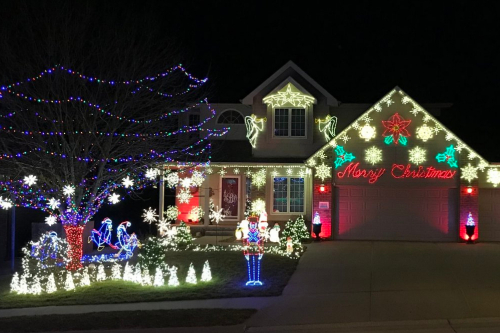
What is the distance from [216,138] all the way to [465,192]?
1045cm

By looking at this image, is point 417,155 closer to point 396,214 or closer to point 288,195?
point 396,214

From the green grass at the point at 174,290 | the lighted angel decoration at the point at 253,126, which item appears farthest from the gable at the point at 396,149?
the green grass at the point at 174,290

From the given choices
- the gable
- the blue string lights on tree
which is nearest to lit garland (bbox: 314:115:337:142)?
the gable

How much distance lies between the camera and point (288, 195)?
79.4 ft

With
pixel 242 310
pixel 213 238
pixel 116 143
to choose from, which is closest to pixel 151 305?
pixel 242 310

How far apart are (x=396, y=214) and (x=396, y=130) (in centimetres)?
312

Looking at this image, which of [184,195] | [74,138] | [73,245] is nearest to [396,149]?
[184,195]

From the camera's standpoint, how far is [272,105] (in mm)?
24047

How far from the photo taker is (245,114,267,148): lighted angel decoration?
2417cm

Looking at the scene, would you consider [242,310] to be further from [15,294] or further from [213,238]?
[213,238]

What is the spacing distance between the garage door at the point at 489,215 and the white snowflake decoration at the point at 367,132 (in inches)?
183

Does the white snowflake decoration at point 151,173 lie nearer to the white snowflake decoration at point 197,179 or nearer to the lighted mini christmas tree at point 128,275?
the lighted mini christmas tree at point 128,275

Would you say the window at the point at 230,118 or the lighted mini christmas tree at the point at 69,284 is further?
the window at the point at 230,118

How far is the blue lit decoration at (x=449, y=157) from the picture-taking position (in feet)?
69.4
